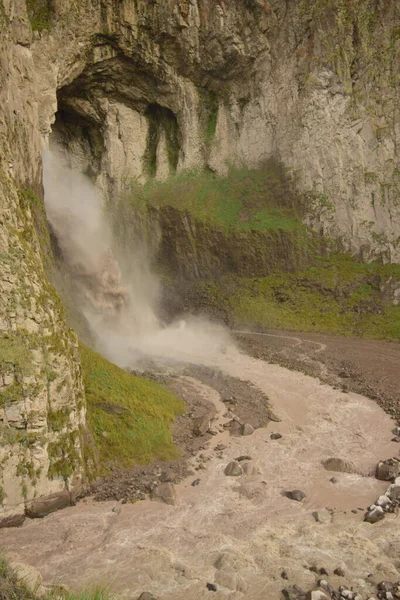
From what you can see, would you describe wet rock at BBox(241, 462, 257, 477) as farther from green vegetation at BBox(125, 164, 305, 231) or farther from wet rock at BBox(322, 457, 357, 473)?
green vegetation at BBox(125, 164, 305, 231)

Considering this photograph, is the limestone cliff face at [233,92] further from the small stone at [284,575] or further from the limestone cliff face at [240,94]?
the small stone at [284,575]

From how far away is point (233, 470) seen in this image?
15281 millimetres

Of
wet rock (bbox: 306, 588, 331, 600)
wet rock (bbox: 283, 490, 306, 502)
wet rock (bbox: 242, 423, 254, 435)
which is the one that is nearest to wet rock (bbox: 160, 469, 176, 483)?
wet rock (bbox: 283, 490, 306, 502)

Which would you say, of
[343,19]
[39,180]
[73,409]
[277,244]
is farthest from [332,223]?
[73,409]

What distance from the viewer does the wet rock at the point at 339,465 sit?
15.2 meters


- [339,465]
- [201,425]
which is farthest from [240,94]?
[339,465]

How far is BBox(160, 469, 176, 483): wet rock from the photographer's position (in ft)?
48.5

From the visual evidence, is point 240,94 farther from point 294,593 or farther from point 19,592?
point 19,592

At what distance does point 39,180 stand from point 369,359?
2358 centimetres

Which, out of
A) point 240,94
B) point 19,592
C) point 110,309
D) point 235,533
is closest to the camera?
point 19,592

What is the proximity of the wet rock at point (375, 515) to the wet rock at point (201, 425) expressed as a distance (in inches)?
303

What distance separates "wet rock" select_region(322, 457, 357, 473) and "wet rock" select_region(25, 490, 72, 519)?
9.03m

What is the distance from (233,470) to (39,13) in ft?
139

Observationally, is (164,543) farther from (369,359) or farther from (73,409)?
(369,359)
